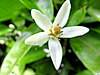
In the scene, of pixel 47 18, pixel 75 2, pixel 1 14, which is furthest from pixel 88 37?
pixel 1 14

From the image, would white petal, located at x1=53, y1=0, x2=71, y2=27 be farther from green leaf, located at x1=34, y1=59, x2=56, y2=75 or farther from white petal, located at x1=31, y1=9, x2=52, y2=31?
green leaf, located at x1=34, y1=59, x2=56, y2=75

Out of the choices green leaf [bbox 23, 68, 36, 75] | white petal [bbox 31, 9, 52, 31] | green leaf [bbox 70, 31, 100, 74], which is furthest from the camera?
green leaf [bbox 23, 68, 36, 75]

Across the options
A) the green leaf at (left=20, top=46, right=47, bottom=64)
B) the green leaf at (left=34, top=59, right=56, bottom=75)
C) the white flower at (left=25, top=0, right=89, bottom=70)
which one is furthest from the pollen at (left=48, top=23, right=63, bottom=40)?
the green leaf at (left=34, top=59, right=56, bottom=75)

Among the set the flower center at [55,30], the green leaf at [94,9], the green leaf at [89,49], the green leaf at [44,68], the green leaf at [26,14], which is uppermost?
the green leaf at [26,14]

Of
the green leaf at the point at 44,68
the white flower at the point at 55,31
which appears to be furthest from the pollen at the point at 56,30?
the green leaf at the point at 44,68

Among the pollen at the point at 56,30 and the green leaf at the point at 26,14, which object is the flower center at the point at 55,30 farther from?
the green leaf at the point at 26,14

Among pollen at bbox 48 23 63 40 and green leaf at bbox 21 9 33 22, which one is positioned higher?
green leaf at bbox 21 9 33 22

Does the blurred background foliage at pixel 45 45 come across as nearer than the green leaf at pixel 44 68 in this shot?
Yes

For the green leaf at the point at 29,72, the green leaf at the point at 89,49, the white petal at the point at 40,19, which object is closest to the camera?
the white petal at the point at 40,19
